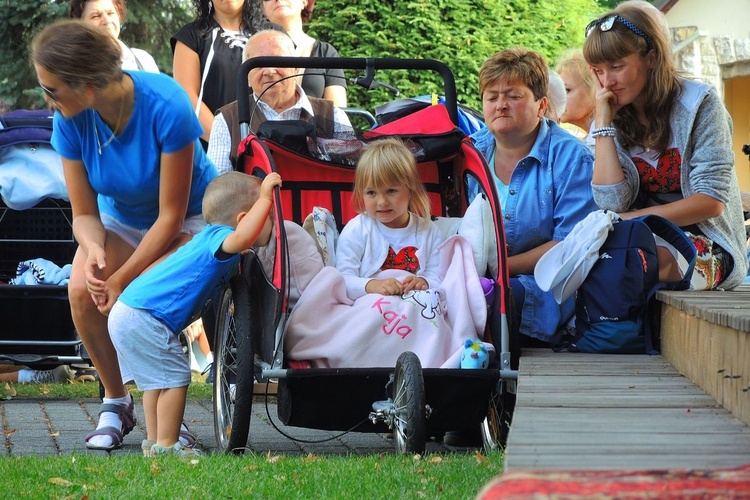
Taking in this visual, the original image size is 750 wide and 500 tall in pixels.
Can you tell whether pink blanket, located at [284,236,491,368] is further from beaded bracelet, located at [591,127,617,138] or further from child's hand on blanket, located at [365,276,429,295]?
beaded bracelet, located at [591,127,617,138]

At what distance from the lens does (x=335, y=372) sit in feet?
13.4

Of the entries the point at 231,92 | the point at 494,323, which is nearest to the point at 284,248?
the point at 494,323

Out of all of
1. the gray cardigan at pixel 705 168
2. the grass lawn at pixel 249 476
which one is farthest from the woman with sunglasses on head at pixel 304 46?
the grass lawn at pixel 249 476

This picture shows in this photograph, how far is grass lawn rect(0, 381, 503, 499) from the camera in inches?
139

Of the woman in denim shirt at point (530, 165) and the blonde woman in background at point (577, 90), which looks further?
the blonde woman in background at point (577, 90)

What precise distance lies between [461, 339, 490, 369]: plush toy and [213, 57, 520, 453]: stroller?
2.5 inches

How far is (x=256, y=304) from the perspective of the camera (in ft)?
14.6

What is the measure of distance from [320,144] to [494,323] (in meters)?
1.35

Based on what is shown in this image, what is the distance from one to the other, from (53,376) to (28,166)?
187 centimetres

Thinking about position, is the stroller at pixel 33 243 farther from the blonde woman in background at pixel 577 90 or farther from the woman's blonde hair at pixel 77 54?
the blonde woman in background at pixel 577 90

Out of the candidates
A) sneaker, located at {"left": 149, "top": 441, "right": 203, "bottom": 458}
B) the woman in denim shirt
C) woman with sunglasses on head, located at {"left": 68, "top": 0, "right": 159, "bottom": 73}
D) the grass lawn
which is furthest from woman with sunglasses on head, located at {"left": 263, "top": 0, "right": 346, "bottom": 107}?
the grass lawn

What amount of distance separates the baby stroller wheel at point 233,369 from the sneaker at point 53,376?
3.23 metres

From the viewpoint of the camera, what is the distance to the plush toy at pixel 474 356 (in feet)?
13.8

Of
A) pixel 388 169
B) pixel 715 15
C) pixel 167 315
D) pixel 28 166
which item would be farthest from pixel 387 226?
pixel 715 15
